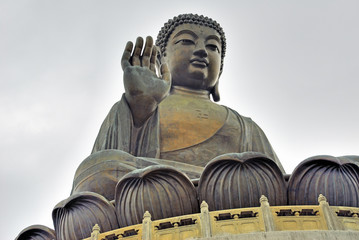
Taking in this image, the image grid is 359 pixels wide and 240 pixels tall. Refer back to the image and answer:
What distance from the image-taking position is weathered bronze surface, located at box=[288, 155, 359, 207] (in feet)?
20.0

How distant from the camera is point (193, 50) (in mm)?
10430

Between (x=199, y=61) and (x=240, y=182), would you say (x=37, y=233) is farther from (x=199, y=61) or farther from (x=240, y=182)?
(x=199, y=61)

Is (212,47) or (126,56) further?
(212,47)

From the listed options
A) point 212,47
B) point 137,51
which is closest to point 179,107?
point 212,47

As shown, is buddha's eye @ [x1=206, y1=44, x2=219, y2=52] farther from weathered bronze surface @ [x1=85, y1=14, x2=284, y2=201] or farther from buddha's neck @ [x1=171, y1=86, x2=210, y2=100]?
buddha's neck @ [x1=171, y1=86, x2=210, y2=100]

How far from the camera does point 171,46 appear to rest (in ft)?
35.3

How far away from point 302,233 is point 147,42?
3897mm

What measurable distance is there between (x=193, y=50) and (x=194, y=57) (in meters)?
0.14

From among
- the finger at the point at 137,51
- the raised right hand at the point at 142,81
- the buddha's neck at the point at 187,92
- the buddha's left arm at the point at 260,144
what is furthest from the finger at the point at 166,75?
the buddha's neck at the point at 187,92

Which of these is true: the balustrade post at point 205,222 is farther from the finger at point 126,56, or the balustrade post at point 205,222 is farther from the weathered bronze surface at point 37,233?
the finger at point 126,56

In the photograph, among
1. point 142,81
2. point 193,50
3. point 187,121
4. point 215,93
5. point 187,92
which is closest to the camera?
point 142,81

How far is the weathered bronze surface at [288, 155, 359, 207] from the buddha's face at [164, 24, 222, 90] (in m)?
4.46

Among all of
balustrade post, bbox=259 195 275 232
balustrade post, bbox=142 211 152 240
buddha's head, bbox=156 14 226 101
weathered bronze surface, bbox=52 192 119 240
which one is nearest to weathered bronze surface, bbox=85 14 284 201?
buddha's head, bbox=156 14 226 101

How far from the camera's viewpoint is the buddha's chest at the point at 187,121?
916cm
